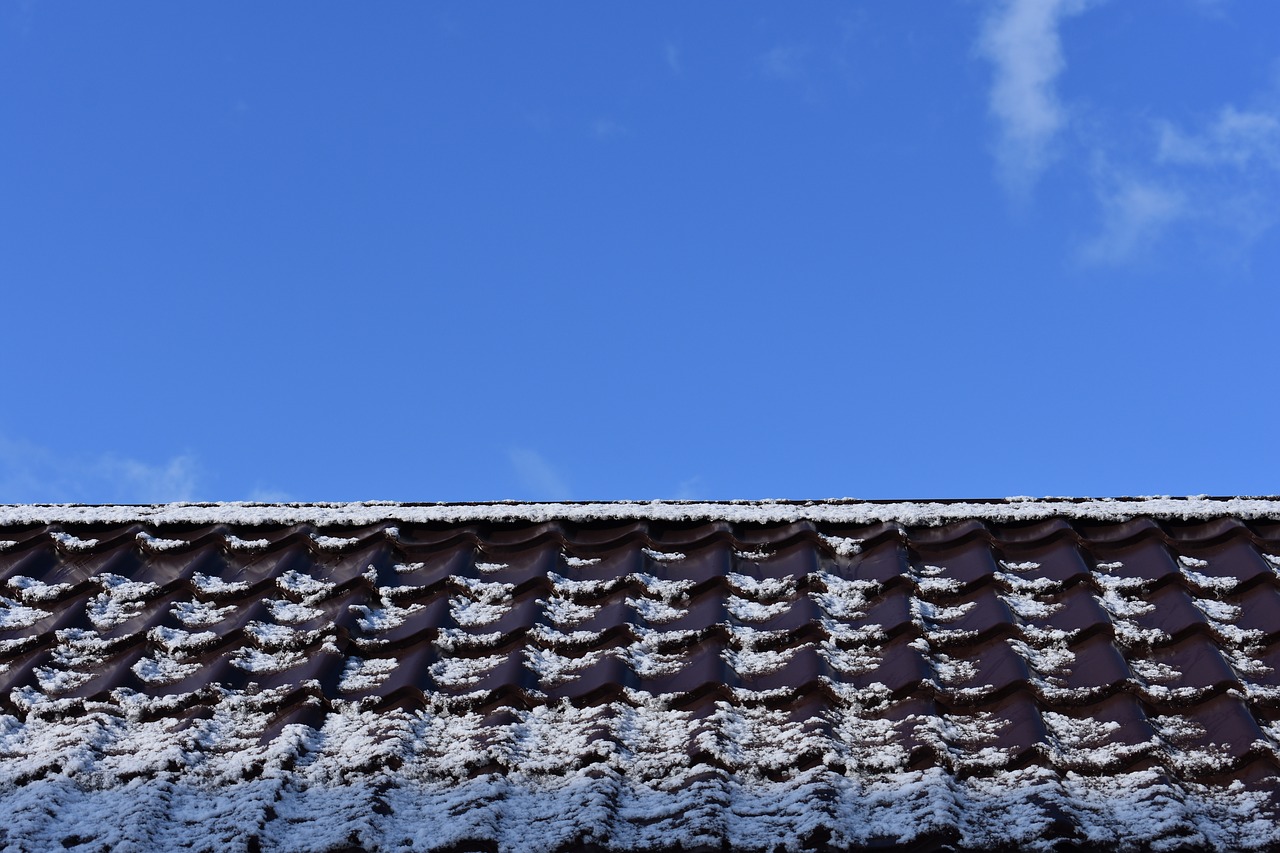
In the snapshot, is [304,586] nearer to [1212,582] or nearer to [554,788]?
[554,788]

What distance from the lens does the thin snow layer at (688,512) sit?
408 cm

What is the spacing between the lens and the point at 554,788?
103 inches

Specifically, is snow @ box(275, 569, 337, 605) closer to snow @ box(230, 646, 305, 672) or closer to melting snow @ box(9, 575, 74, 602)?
snow @ box(230, 646, 305, 672)

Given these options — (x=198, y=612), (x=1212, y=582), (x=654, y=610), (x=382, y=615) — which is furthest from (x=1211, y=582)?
(x=198, y=612)

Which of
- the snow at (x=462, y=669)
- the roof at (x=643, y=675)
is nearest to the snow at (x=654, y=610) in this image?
the roof at (x=643, y=675)

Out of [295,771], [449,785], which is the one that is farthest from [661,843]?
[295,771]

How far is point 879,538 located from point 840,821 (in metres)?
1.64

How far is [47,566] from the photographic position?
4051 mm

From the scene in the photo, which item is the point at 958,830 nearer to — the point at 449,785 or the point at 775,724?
the point at 775,724

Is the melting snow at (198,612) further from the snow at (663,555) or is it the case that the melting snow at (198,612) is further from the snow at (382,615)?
the snow at (663,555)

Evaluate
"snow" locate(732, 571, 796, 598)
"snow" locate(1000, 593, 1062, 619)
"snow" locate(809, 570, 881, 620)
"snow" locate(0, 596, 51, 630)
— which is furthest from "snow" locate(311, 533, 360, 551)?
"snow" locate(1000, 593, 1062, 619)

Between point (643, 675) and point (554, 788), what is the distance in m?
0.59

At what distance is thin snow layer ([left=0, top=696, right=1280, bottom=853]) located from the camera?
2400 mm

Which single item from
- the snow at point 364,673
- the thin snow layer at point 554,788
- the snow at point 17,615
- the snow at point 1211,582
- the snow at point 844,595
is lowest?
the thin snow layer at point 554,788
